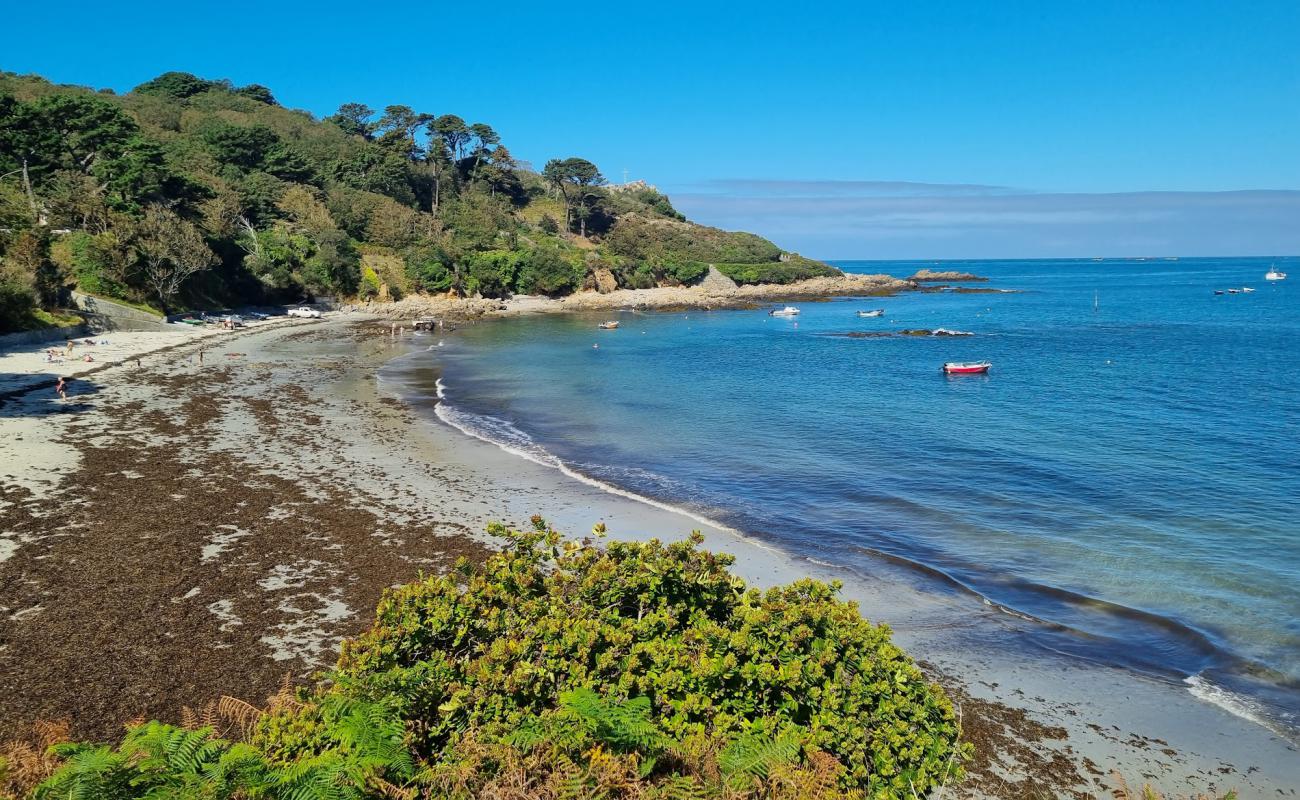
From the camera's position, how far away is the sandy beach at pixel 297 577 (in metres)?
9.59

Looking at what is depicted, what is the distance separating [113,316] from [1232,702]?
2311 inches

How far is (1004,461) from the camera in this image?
81.9 feet

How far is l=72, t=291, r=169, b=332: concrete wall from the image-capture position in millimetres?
47531

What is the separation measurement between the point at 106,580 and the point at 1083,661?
1640cm

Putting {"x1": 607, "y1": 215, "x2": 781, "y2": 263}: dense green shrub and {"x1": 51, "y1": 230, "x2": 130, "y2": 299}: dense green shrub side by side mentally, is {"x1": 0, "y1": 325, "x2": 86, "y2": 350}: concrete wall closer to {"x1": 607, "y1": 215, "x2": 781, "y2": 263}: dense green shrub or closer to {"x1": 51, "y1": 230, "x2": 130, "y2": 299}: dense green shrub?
{"x1": 51, "y1": 230, "x2": 130, "y2": 299}: dense green shrub

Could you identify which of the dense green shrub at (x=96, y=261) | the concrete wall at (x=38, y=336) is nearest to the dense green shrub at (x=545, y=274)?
the dense green shrub at (x=96, y=261)

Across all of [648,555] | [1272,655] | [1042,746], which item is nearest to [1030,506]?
[1272,655]

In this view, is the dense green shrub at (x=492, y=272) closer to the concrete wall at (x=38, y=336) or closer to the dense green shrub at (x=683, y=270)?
the dense green shrub at (x=683, y=270)

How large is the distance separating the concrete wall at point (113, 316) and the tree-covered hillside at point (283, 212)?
6.05 ft

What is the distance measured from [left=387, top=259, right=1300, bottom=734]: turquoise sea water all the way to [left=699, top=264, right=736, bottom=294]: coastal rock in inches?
2403

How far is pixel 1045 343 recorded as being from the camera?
63156mm

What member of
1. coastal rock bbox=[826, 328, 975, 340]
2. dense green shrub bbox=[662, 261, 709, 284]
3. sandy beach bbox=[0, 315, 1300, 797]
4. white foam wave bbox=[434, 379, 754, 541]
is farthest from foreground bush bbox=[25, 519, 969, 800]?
dense green shrub bbox=[662, 261, 709, 284]

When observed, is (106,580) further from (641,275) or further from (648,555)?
(641,275)

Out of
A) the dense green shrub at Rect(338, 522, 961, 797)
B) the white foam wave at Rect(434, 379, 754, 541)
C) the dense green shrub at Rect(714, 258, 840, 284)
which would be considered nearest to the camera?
the dense green shrub at Rect(338, 522, 961, 797)
